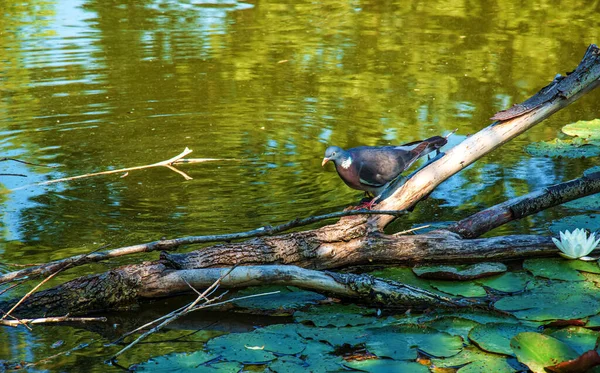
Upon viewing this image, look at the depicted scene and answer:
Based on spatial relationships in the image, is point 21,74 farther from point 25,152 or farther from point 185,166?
point 185,166

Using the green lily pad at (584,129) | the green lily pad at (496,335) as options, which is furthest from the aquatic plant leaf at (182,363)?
the green lily pad at (584,129)

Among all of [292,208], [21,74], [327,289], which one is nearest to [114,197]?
[292,208]

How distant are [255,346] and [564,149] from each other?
12.3 ft

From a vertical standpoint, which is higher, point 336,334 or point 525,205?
point 525,205

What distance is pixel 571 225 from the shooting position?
452cm

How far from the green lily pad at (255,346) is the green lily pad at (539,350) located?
91cm

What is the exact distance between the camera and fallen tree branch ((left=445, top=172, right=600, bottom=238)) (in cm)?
429

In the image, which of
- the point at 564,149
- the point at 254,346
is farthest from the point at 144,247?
the point at 564,149

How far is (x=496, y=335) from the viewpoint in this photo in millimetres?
3217

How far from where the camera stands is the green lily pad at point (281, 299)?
12.2 ft

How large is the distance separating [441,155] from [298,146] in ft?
7.82

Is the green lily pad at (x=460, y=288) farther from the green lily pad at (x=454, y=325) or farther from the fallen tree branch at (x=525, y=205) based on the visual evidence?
the fallen tree branch at (x=525, y=205)

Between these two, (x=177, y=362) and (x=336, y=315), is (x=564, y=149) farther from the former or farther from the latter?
(x=177, y=362)

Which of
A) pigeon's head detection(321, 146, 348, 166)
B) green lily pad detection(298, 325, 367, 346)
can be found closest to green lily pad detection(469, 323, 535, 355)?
green lily pad detection(298, 325, 367, 346)
